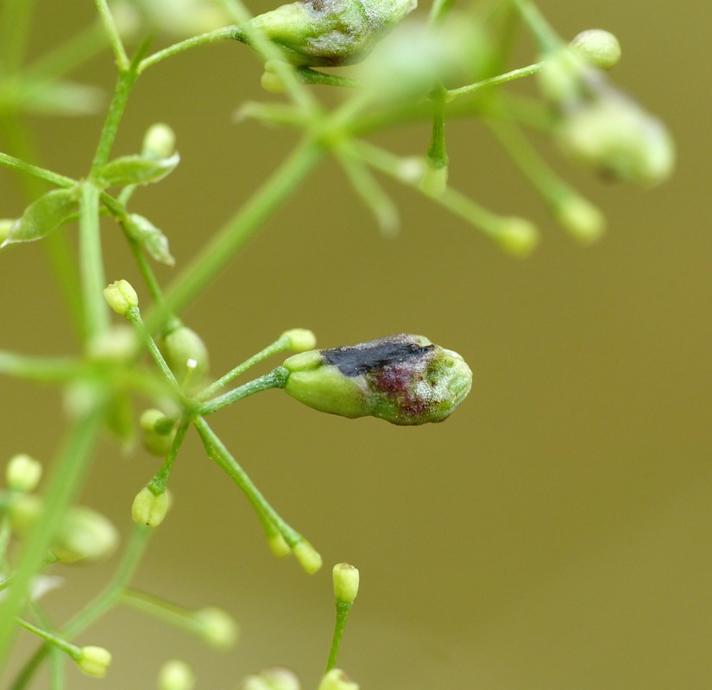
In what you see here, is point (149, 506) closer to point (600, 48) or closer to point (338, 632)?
point (338, 632)

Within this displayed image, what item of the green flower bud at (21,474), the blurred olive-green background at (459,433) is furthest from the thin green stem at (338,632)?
the blurred olive-green background at (459,433)

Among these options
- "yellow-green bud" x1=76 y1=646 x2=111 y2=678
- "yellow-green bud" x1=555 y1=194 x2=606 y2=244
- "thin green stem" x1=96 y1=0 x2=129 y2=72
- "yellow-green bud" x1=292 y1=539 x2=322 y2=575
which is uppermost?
"thin green stem" x1=96 y1=0 x2=129 y2=72

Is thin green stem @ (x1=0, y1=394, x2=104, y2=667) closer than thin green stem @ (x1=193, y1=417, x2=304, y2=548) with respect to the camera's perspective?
Yes

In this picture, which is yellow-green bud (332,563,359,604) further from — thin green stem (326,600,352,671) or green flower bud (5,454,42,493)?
green flower bud (5,454,42,493)

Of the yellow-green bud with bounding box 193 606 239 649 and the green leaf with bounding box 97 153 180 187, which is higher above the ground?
the green leaf with bounding box 97 153 180 187

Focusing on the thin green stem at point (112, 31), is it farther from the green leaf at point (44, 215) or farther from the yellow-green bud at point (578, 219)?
the yellow-green bud at point (578, 219)

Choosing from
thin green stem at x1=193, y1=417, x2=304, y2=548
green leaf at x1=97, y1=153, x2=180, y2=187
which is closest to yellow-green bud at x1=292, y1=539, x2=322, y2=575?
thin green stem at x1=193, y1=417, x2=304, y2=548

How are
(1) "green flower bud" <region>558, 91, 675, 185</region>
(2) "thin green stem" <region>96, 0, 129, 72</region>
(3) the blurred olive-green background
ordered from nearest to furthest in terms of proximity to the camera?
(1) "green flower bud" <region>558, 91, 675, 185</region>
(2) "thin green stem" <region>96, 0, 129, 72</region>
(3) the blurred olive-green background

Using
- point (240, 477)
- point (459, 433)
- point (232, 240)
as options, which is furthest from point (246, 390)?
point (459, 433)

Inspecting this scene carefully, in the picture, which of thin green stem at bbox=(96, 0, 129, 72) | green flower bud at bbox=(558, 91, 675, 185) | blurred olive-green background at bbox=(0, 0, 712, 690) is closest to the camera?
green flower bud at bbox=(558, 91, 675, 185)
